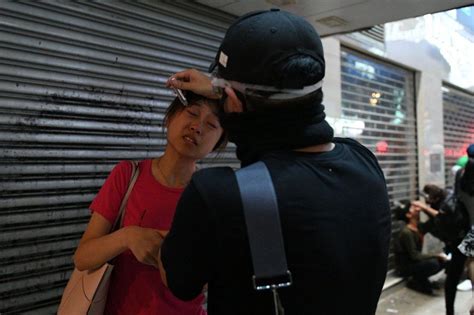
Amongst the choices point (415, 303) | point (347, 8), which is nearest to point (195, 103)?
point (347, 8)

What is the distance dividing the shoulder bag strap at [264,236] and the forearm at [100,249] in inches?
29.5

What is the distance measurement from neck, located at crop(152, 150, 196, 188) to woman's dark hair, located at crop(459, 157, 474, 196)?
437 cm

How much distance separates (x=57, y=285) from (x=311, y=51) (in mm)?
2420

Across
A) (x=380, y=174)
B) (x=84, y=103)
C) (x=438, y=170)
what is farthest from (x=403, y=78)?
(x=380, y=174)

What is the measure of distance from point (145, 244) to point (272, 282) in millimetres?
628

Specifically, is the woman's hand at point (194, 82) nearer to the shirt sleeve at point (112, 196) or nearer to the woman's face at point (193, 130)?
the woman's face at point (193, 130)

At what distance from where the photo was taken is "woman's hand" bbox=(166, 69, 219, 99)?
173 centimetres

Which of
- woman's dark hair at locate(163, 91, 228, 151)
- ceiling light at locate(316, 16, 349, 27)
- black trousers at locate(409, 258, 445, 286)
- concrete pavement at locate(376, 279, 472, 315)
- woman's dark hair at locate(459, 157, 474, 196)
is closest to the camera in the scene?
woman's dark hair at locate(163, 91, 228, 151)

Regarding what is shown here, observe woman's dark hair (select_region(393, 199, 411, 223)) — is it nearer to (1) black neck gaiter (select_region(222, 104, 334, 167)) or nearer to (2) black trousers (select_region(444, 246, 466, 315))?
(2) black trousers (select_region(444, 246, 466, 315))

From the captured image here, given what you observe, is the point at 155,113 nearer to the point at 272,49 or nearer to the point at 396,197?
the point at 272,49

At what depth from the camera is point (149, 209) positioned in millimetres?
1965

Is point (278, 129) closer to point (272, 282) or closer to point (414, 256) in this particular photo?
point (272, 282)

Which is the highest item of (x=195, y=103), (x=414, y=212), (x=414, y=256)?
(x=195, y=103)

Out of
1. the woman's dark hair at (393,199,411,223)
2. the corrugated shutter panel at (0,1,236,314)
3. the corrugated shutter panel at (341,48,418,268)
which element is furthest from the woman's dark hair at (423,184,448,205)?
the corrugated shutter panel at (0,1,236,314)
